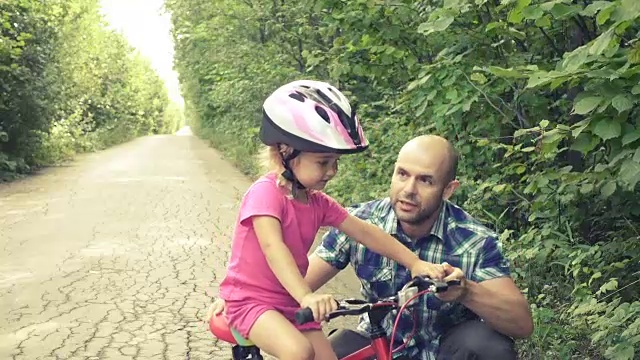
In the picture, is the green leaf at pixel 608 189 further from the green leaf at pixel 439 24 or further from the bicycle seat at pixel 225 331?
the bicycle seat at pixel 225 331

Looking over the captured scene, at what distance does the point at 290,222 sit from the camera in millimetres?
2680

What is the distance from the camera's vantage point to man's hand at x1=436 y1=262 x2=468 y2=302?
254cm

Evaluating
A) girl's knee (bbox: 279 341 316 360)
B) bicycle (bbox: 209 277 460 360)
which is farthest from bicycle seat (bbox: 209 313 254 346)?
girl's knee (bbox: 279 341 316 360)

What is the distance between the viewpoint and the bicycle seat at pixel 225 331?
2.64m

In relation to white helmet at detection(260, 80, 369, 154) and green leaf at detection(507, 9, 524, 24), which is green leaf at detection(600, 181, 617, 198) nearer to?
green leaf at detection(507, 9, 524, 24)

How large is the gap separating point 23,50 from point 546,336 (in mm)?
16773

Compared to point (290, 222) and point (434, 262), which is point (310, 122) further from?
point (434, 262)

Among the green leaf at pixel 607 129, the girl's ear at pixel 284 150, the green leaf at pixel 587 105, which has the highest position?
the girl's ear at pixel 284 150

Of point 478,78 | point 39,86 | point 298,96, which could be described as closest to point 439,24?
point 478,78

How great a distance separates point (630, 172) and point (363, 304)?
2.01 m

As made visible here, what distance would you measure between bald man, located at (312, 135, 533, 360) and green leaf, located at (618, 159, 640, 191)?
3.43 ft

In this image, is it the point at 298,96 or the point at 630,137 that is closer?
the point at 298,96

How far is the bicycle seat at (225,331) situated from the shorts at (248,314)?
0.06 ft

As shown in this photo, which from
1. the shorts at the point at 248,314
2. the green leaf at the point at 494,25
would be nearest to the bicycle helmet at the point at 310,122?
the shorts at the point at 248,314
